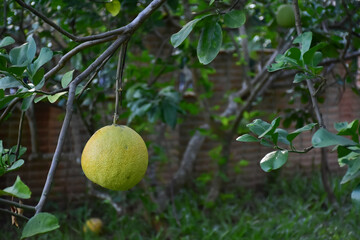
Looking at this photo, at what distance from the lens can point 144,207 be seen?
117 inches

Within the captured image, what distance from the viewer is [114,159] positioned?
842 millimetres

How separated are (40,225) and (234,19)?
681 mm

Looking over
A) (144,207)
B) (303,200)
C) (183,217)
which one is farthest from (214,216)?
(303,200)

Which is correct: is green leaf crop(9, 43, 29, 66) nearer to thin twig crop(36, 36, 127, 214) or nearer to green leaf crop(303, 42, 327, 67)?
thin twig crop(36, 36, 127, 214)

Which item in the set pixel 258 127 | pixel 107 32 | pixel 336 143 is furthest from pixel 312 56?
pixel 107 32

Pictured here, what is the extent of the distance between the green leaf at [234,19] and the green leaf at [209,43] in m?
0.03

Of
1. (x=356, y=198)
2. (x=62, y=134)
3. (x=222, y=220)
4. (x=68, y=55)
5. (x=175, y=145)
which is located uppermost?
(x=68, y=55)

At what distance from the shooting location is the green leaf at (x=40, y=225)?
558mm

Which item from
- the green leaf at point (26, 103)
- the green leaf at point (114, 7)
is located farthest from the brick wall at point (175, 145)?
the green leaf at point (26, 103)

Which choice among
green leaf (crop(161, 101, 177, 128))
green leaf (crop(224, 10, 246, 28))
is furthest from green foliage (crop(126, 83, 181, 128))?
green leaf (crop(224, 10, 246, 28))

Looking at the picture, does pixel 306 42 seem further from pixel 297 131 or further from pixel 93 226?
pixel 93 226

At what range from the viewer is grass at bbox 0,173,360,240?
2869 mm

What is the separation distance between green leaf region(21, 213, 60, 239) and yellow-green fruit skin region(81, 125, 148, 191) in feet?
0.90

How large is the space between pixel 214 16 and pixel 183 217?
95.7 inches
